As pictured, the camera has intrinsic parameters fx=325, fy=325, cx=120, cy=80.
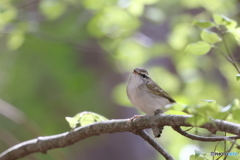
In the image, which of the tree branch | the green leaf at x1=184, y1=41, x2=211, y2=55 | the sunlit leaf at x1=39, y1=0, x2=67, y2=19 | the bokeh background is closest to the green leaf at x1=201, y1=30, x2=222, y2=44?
the green leaf at x1=184, y1=41, x2=211, y2=55

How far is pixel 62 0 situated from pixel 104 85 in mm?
2892

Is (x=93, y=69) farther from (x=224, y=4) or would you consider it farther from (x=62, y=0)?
(x=224, y=4)

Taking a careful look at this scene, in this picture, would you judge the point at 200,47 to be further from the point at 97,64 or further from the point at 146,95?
the point at 97,64

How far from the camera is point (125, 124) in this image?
191 centimetres

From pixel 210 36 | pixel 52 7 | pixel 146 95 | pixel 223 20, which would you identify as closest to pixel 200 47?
pixel 210 36

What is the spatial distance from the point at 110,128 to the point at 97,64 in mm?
4689

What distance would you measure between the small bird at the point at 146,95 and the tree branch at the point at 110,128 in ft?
1.85

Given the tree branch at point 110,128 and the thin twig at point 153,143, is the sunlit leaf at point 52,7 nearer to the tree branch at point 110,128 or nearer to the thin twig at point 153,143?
the tree branch at point 110,128

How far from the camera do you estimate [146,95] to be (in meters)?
2.60

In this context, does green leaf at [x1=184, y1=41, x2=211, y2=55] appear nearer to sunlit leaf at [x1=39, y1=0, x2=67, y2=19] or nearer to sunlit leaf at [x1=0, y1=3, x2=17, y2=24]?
sunlit leaf at [x1=0, y1=3, x2=17, y2=24]

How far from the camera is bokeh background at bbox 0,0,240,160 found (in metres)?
3.68

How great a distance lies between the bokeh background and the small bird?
1.75 ft

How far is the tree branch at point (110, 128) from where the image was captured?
1.35 metres

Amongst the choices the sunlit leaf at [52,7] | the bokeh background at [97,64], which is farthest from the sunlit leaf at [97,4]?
the sunlit leaf at [52,7]
